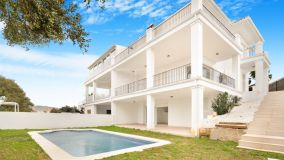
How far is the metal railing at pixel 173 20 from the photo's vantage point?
42.6 ft

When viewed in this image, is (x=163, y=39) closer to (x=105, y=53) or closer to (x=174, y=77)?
(x=174, y=77)

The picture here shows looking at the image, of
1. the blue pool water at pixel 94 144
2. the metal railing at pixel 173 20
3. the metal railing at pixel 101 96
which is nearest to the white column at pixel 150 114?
the blue pool water at pixel 94 144

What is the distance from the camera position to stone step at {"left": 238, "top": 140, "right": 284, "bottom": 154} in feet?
23.4

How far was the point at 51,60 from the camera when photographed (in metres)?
25.2

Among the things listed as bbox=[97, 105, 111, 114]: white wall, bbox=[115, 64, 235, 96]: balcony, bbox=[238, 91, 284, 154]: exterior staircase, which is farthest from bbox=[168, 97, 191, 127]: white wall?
bbox=[97, 105, 111, 114]: white wall

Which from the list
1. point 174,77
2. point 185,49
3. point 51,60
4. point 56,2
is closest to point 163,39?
point 185,49

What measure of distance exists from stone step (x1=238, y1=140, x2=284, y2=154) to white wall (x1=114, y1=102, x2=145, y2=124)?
52.4ft

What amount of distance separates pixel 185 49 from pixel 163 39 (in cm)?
280

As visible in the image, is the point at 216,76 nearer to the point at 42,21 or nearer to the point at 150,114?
the point at 150,114

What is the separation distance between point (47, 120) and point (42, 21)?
51.4 ft

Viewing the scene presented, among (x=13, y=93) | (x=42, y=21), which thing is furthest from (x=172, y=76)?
(x=13, y=93)

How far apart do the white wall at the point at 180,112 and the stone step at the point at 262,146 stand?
370 inches

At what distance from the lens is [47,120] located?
18891 millimetres

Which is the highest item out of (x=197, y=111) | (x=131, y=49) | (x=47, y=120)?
(x=131, y=49)
